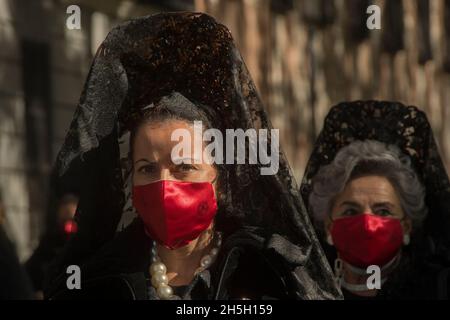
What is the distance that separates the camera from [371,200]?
689 centimetres

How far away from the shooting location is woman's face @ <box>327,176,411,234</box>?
6895 mm

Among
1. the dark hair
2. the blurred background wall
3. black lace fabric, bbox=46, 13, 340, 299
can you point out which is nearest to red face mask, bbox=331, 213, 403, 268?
black lace fabric, bbox=46, 13, 340, 299

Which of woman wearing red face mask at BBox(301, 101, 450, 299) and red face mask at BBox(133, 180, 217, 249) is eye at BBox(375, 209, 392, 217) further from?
red face mask at BBox(133, 180, 217, 249)

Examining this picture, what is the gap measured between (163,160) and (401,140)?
2097mm

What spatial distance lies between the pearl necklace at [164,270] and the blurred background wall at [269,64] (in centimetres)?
646

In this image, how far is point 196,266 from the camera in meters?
5.31

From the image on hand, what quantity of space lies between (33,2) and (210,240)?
8.25m

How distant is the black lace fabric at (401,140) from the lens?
6973mm

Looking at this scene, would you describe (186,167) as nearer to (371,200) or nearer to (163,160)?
(163,160)

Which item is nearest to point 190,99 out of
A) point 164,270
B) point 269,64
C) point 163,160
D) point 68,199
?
point 163,160

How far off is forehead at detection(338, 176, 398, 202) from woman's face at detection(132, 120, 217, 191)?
5.66ft

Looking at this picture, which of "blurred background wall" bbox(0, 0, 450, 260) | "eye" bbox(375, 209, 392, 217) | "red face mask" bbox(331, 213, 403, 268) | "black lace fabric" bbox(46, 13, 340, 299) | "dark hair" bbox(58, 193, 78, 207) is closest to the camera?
"black lace fabric" bbox(46, 13, 340, 299)

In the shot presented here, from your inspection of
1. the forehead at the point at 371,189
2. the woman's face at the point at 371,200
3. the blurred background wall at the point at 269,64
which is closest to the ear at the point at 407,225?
the woman's face at the point at 371,200

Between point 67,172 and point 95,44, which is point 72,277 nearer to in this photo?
point 67,172
